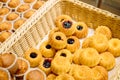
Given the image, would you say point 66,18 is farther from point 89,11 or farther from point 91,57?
point 91,57

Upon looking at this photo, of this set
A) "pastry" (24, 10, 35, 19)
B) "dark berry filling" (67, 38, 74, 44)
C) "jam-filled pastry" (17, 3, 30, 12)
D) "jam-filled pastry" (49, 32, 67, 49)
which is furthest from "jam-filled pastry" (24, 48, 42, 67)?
"jam-filled pastry" (17, 3, 30, 12)

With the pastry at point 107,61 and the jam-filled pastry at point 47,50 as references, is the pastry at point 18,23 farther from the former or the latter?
the pastry at point 107,61

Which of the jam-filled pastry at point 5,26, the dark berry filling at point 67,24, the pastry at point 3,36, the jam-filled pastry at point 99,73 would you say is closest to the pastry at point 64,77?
the jam-filled pastry at point 99,73

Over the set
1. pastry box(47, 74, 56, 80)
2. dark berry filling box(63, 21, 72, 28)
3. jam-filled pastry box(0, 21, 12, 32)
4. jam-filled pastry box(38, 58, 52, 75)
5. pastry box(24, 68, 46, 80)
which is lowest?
pastry box(47, 74, 56, 80)

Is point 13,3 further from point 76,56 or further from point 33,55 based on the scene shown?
point 76,56

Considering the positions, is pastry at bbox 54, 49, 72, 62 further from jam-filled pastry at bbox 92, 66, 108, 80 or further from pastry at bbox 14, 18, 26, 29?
pastry at bbox 14, 18, 26, 29
